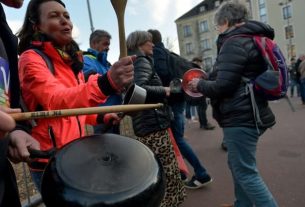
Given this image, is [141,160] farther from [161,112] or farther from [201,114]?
[201,114]

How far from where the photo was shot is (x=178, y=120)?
446 cm

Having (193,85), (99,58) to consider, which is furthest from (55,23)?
(99,58)

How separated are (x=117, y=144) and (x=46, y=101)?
56 centimetres

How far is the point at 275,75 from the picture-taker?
8.72 feet

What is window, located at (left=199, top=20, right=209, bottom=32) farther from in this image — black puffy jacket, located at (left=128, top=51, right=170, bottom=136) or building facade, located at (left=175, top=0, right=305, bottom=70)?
black puffy jacket, located at (left=128, top=51, right=170, bottom=136)

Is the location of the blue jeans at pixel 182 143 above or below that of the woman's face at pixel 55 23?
below

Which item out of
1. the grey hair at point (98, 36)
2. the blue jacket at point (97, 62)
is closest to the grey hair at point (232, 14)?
the blue jacket at point (97, 62)

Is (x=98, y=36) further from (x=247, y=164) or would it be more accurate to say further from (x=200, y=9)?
(x=200, y=9)

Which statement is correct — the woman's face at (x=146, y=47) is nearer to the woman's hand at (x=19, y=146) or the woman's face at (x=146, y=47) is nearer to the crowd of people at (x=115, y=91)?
the crowd of people at (x=115, y=91)

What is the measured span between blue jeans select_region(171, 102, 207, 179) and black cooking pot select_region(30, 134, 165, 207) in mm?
3148

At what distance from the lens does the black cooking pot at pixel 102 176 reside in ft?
3.53

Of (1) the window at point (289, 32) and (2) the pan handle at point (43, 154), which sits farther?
(1) the window at point (289, 32)

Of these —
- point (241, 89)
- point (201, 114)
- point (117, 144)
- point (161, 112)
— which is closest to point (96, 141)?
point (117, 144)

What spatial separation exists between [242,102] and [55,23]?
1496mm
